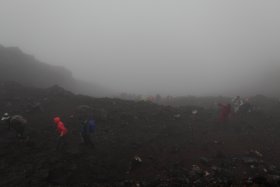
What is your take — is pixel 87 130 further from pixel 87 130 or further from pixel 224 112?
pixel 224 112

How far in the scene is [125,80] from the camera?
112062 millimetres

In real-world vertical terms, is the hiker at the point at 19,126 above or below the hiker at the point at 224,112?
below

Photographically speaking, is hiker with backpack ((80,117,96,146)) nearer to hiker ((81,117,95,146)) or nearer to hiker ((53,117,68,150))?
hiker ((81,117,95,146))

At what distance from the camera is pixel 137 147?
25109 mm

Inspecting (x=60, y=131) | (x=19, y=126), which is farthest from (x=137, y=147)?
(x=19, y=126)

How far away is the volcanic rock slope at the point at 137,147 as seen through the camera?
66.2ft

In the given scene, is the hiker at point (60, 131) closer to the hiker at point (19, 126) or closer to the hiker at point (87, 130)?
the hiker at point (87, 130)

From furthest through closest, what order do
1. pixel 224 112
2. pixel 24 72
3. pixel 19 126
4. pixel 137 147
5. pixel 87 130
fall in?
pixel 24 72 → pixel 224 112 → pixel 137 147 → pixel 19 126 → pixel 87 130

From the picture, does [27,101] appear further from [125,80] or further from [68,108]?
[125,80]

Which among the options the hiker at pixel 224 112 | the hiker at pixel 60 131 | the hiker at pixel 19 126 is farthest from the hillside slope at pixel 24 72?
the hiker at pixel 224 112

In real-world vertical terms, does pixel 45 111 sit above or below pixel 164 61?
below

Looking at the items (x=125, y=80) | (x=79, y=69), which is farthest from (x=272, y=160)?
(x=79, y=69)

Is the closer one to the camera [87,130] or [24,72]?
[87,130]

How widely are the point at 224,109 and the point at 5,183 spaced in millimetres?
19746
